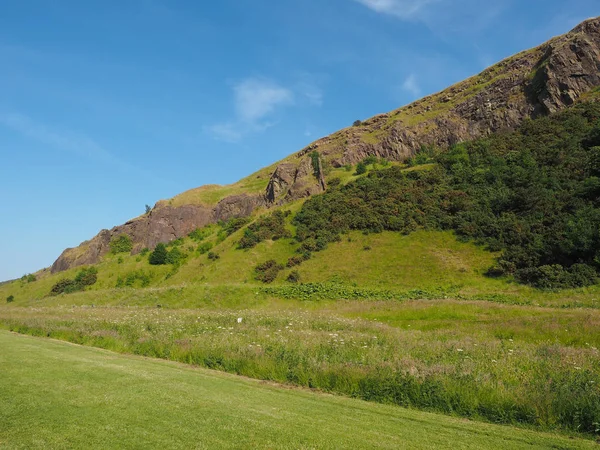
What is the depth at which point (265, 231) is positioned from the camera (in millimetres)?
63938

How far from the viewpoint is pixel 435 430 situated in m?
7.56

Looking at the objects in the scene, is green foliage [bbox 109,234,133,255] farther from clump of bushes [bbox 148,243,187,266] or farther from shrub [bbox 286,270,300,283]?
shrub [bbox 286,270,300,283]

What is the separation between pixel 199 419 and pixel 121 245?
112m

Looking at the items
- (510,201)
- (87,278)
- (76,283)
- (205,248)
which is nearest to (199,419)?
(510,201)

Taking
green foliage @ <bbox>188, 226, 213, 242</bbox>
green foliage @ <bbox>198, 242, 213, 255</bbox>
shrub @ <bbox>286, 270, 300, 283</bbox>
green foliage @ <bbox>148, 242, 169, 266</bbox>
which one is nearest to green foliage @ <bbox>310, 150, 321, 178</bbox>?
green foliage @ <bbox>198, 242, 213, 255</bbox>

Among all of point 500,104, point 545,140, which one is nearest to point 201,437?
point 545,140

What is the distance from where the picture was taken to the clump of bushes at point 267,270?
50228mm

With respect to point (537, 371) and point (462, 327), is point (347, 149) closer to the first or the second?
point (462, 327)

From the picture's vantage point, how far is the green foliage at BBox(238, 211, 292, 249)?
61625 mm

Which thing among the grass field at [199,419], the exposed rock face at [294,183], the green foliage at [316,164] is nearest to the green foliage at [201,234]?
the exposed rock face at [294,183]

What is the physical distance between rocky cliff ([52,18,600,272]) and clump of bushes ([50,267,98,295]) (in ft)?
94.8

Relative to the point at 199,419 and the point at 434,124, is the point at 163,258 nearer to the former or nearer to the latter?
the point at 199,419

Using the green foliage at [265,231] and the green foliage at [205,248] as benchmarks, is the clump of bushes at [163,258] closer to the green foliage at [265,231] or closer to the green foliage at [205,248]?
the green foliage at [205,248]

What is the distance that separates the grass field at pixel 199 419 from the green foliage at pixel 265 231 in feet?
167
